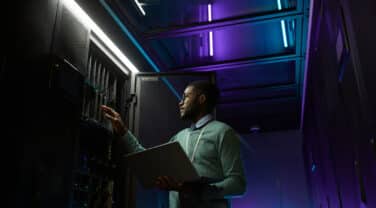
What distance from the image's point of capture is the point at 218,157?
1.89m

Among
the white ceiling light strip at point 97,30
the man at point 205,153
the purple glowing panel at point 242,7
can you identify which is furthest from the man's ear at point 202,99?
the purple glowing panel at point 242,7

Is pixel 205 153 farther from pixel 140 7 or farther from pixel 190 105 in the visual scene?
pixel 140 7

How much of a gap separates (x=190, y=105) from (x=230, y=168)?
506mm

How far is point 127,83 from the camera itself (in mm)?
2869

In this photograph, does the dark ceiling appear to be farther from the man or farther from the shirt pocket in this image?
the shirt pocket

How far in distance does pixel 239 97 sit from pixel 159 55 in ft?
5.86

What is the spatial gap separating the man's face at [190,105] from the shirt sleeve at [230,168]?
0.96 ft

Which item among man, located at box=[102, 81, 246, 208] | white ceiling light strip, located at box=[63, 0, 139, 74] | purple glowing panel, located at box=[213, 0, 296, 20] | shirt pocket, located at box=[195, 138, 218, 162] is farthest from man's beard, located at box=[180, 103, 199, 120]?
purple glowing panel, located at box=[213, 0, 296, 20]

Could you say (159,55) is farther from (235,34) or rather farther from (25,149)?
(25,149)

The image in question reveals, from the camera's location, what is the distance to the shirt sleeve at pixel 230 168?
1.71 metres

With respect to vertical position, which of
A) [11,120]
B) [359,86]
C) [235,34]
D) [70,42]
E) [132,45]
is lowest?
[11,120]

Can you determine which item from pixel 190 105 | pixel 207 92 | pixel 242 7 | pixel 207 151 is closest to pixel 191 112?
pixel 190 105

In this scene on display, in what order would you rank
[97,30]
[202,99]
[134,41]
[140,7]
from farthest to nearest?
[134,41] → [140,7] → [97,30] → [202,99]

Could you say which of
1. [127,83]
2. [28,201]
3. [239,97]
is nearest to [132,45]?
[127,83]
